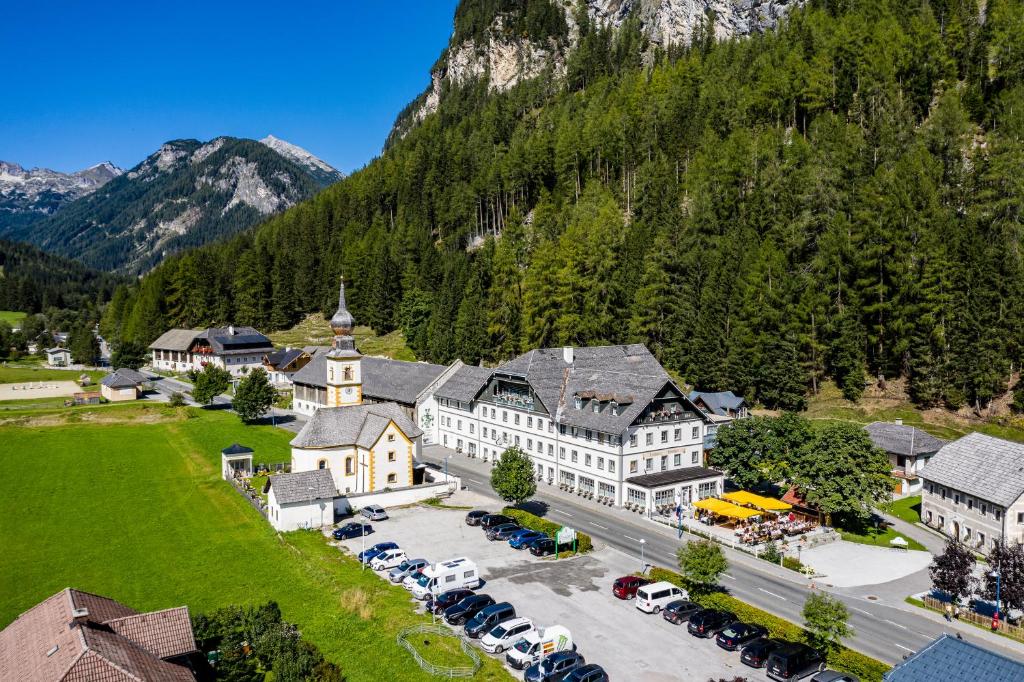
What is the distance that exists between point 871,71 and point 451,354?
261 feet

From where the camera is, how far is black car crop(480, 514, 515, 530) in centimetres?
5059

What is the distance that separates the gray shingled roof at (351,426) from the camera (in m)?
58.9

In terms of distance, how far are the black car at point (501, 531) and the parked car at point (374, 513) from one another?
9215mm

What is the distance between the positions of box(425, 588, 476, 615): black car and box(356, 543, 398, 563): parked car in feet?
24.1

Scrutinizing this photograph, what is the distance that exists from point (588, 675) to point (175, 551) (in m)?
30.3

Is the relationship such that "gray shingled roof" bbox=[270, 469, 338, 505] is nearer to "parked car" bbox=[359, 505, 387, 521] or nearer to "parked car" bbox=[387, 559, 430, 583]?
"parked car" bbox=[359, 505, 387, 521]

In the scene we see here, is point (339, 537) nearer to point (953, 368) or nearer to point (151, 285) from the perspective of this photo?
point (953, 368)

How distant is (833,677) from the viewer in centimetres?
2912

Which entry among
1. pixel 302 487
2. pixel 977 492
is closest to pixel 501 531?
pixel 302 487

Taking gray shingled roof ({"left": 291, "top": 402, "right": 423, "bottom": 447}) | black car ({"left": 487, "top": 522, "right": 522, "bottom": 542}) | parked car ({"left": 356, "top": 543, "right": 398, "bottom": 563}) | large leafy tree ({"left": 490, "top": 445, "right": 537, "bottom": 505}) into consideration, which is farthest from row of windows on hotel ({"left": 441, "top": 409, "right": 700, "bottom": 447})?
parked car ({"left": 356, "top": 543, "right": 398, "bottom": 563})

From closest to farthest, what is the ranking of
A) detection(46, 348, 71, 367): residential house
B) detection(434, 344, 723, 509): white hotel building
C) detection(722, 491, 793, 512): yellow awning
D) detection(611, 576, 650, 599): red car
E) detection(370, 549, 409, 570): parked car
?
detection(611, 576, 650, 599): red car, detection(370, 549, 409, 570): parked car, detection(722, 491, 793, 512): yellow awning, detection(434, 344, 723, 509): white hotel building, detection(46, 348, 71, 367): residential house

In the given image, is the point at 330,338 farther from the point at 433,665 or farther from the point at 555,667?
the point at 555,667

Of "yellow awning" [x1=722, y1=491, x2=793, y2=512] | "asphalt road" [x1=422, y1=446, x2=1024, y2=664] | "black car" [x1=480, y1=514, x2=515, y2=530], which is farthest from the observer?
"yellow awning" [x1=722, y1=491, x2=793, y2=512]

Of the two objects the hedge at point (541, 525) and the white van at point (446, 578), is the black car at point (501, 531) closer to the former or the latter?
the hedge at point (541, 525)
